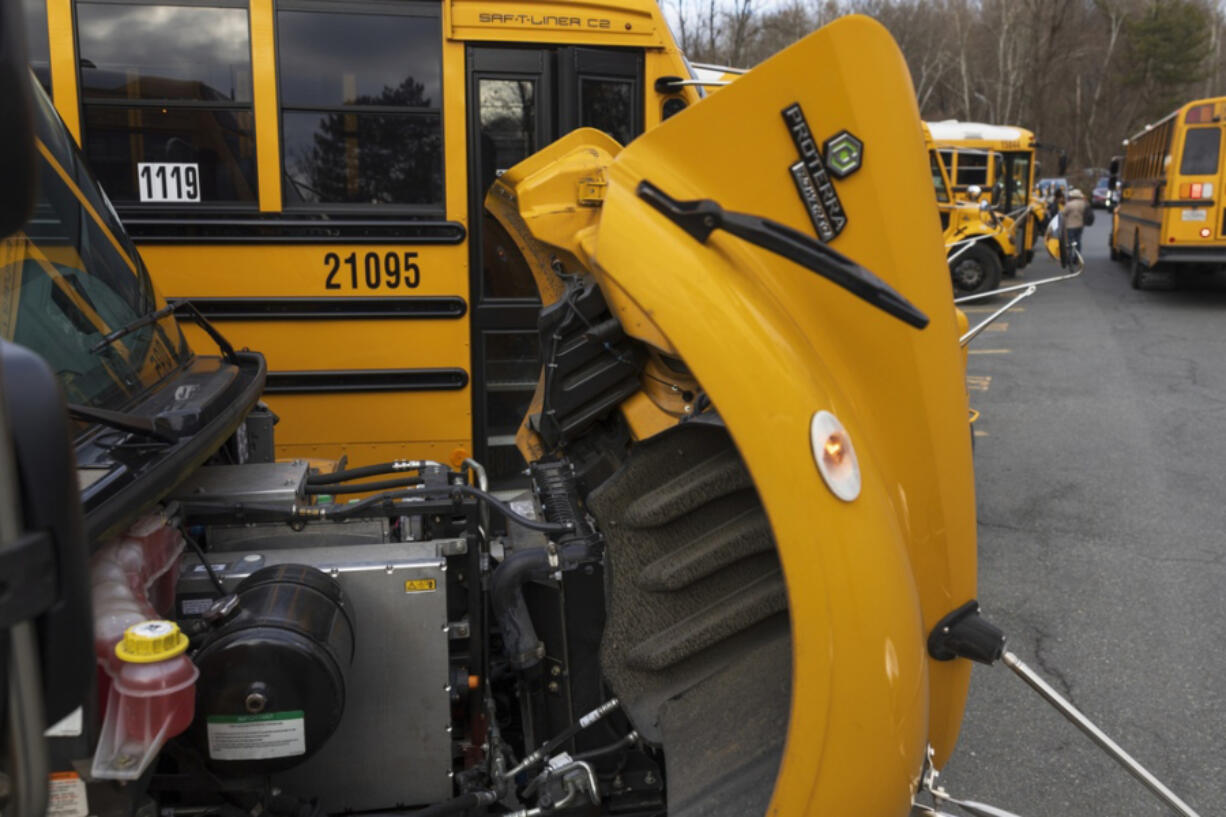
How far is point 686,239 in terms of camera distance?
1.95 meters

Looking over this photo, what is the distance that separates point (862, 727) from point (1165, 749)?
2.53m

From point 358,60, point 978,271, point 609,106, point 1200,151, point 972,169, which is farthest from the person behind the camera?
point 972,169

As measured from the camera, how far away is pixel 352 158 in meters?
4.98

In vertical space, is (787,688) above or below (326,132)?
below

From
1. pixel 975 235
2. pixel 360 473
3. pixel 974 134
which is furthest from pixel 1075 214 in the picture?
pixel 360 473

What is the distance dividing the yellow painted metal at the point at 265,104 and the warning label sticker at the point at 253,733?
3351mm

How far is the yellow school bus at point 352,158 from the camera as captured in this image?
4.74m

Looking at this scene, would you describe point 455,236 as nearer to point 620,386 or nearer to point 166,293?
point 166,293

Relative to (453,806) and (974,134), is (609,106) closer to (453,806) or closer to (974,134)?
(453,806)

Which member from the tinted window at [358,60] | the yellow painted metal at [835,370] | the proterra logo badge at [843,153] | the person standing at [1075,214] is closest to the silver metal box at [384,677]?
the yellow painted metal at [835,370]

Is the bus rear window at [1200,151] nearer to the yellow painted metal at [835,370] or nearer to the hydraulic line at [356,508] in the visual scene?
the yellow painted metal at [835,370]

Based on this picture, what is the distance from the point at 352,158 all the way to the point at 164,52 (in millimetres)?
954

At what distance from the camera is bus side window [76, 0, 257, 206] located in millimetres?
4695

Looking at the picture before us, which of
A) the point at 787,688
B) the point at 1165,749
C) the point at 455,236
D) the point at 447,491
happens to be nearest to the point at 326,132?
the point at 455,236
